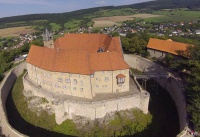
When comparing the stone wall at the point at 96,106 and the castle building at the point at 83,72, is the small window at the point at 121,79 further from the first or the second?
the stone wall at the point at 96,106

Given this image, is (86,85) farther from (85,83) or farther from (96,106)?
(96,106)

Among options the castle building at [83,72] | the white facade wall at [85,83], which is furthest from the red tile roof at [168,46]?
the white facade wall at [85,83]

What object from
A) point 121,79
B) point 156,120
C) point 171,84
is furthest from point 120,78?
point 171,84

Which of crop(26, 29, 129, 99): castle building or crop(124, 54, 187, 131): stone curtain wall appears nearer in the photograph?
crop(124, 54, 187, 131): stone curtain wall

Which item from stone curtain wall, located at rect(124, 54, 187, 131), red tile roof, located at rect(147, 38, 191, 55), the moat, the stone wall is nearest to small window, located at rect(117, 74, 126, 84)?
the stone wall

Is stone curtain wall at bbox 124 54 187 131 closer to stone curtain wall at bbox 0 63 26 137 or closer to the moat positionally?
the moat

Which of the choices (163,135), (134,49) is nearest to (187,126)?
(163,135)
